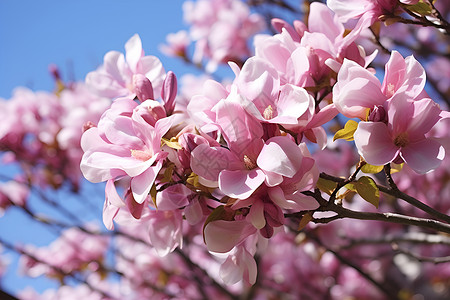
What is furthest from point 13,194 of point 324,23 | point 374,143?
point 374,143

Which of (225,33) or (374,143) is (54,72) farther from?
(374,143)

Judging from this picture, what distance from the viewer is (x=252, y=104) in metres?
0.63

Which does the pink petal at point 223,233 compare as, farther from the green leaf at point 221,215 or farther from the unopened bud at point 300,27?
the unopened bud at point 300,27

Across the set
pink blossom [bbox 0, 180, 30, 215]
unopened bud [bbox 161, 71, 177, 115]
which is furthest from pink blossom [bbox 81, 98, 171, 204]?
pink blossom [bbox 0, 180, 30, 215]

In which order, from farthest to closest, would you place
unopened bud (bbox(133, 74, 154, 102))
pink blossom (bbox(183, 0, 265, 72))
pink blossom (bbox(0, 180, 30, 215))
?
pink blossom (bbox(183, 0, 265, 72)) < pink blossom (bbox(0, 180, 30, 215)) < unopened bud (bbox(133, 74, 154, 102))

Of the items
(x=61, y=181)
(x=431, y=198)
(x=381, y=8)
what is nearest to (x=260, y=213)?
(x=381, y=8)

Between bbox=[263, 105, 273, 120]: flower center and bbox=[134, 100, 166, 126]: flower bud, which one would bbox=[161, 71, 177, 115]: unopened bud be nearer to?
bbox=[134, 100, 166, 126]: flower bud

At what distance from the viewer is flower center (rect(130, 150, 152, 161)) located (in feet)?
2.21

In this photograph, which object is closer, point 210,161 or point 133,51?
point 210,161

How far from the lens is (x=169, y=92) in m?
0.80

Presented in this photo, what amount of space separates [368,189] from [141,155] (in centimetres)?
34

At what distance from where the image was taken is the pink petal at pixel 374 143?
621 mm

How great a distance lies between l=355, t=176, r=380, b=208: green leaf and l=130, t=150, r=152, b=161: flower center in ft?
1.02

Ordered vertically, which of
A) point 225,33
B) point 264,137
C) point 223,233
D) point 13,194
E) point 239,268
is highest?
point 264,137
